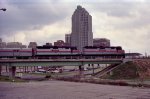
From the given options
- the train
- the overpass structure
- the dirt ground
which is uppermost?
the train

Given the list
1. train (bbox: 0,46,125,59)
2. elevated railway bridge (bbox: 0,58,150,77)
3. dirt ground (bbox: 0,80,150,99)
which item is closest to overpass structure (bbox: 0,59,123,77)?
elevated railway bridge (bbox: 0,58,150,77)

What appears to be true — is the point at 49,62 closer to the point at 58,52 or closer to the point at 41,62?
the point at 41,62

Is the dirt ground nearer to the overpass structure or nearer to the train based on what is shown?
the overpass structure

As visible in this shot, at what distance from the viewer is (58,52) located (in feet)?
465

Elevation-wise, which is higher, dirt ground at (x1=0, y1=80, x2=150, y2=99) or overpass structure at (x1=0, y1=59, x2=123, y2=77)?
overpass structure at (x1=0, y1=59, x2=123, y2=77)

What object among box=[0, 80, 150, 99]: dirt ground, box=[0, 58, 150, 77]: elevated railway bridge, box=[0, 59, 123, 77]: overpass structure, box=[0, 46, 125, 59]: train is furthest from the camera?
box=[0, 46, 125, 59]: train

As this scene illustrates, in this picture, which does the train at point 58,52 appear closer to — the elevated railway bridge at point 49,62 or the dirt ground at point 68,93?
the elevated railway bridge at point 49,62

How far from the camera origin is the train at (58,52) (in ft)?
445

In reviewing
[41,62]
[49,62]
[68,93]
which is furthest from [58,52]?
[68,93]

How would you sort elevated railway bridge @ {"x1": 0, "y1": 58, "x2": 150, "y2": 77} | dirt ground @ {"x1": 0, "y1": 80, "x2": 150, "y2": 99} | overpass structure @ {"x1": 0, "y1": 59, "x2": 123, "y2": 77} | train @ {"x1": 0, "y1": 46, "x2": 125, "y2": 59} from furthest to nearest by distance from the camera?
train @ {"x1": 0, "y1": 46, "x2": 125, "y2": 59} → elevated railway bridge @ {"x1": 0, "y1": 58, "x2": 150, "y2": 77} → overpass structure @ {"x1": 0, "y1": 59, "x2": 123, "y2": 77} → dirt ground @ {"x1": 0, "y1": 80, "x2": 150, "y2": 99}

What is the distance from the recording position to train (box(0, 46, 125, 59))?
13550cm

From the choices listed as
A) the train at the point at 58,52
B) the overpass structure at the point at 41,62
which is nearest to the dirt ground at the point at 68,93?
the overpass structure at the point at 41,62

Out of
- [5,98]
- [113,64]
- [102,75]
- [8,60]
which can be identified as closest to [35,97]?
[5,98]

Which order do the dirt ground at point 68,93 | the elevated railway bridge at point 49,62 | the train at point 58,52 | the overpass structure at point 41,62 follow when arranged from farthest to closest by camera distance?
the train at point 58,52 → the elevated railway bridge at point 49,62 → the overpass structure at point 41,62 → the dirt ground at point 68,93
